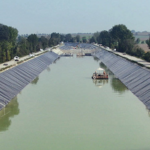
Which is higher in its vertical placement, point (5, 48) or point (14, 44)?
point (14, 44)

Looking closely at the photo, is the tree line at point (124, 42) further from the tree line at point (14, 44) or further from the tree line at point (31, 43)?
the tree line at point (14, 44)

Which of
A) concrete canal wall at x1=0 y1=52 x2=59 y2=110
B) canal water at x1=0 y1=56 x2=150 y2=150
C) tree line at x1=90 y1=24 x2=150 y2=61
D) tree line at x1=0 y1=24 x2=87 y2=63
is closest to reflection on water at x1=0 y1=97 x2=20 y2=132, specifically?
canal water at x1=0 y1=56 x2=150 y2=150

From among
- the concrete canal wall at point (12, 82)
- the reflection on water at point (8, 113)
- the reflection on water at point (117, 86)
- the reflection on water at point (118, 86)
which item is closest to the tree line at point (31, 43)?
the concrete canal wall at point (12, 82)

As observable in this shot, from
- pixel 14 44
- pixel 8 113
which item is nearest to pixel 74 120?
pixel 8 113

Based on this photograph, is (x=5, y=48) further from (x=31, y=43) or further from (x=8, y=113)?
(x=8, y=113)

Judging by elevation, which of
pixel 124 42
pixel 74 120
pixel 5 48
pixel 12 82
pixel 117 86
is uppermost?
pixel 124 42

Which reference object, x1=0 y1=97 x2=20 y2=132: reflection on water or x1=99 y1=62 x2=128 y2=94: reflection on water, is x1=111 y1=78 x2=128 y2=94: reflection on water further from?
x1=0 y1=97 x2=20 y2=132: reflection on water

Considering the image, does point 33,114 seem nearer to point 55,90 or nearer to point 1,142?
point 1,142

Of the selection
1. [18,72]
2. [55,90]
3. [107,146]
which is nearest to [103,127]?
[107,146]

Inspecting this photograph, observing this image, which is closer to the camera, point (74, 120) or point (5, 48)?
point (74, 120)
